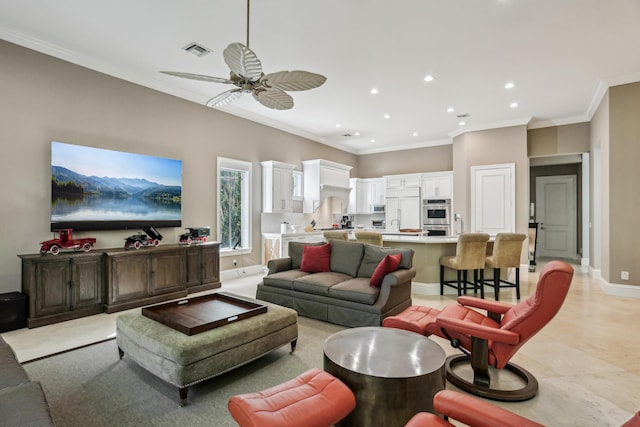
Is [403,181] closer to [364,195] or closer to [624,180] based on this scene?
[364,195]

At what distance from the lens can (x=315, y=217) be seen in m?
8.66

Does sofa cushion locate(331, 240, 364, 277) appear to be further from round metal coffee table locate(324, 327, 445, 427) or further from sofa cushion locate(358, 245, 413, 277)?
round metal coffee table locate(324, 327, 445, 427)

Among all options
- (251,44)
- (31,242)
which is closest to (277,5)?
(251,44)

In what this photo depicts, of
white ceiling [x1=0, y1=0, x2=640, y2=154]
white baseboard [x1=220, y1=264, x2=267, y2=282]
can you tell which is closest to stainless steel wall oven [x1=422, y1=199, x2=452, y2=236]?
white ceiling [x1=0, y1=0, x2=640, y2=154]

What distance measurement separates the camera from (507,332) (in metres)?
2.17

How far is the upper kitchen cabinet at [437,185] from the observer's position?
8547mm

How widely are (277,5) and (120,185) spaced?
10.8ft

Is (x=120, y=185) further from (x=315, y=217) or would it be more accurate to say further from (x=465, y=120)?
(x=465, y=120)

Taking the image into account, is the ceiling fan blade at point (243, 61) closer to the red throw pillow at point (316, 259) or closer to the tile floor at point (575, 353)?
the red throw pillow at point (316, 259)

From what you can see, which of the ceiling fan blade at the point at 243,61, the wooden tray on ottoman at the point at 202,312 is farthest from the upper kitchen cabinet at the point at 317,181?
the ceiling fan blade at the point at 243,61

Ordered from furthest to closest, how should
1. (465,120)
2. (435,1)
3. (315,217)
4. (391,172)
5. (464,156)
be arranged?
1. (391,172)
2. (315,217)
3. (464,156)
4. (465,120)
5. (435,1)

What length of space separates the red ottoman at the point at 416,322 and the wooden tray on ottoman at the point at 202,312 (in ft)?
3.70

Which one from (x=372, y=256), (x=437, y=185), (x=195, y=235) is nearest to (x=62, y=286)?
(x=195, y=235)

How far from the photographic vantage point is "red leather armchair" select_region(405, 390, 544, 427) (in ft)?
3.93
